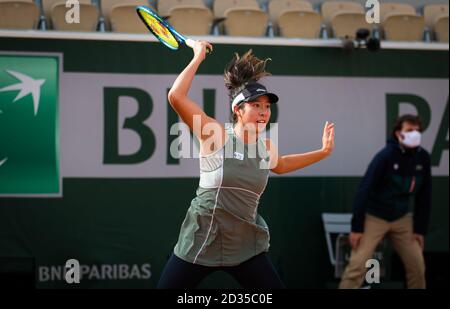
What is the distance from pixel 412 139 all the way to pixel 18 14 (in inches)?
134

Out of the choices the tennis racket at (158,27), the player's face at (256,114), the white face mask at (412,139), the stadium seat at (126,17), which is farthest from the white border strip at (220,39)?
the player's face at (256,114)

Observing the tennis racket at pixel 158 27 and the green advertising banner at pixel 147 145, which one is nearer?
the tennis racket at pixel 158 27

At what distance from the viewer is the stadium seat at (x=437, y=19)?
8477 millimetres

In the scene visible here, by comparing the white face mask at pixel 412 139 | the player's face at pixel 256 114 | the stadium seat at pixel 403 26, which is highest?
the stadium seat at pixel 403 26

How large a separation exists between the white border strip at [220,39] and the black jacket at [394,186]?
106 cm

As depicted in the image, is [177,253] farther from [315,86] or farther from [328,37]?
[328,37]

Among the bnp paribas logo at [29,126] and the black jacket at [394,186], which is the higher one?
the bnp paribas logo at [29,126]

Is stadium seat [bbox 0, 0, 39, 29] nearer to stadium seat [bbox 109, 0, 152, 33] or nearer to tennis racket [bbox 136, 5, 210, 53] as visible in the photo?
stadium seat [bbox 109, 0, 152, 33]

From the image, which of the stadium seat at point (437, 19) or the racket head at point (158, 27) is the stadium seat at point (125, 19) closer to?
the racket head at point (158, 27)

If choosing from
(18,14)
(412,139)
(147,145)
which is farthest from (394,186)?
(18,14)

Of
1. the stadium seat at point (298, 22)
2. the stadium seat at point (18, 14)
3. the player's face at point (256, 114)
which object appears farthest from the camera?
the stadium seat at point (298, 22)

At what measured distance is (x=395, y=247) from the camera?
24.8 feet
